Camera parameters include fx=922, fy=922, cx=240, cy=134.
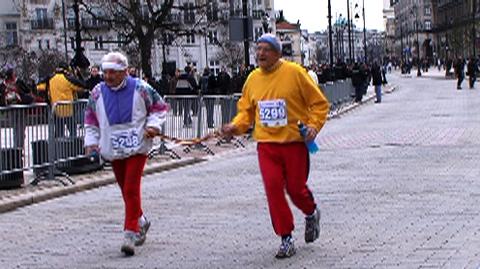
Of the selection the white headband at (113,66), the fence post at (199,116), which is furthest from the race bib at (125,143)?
the fence post at (199,116)

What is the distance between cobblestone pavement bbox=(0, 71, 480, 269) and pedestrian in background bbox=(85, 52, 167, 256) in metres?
0.55

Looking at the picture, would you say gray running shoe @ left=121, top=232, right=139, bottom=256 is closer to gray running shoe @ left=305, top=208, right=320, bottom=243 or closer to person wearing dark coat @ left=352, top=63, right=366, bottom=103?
gray running shoe @ left=305, top=208, right=320, bottom=243

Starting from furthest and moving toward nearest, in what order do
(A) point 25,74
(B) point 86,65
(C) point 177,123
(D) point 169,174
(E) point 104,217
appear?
(A) point 25,74 → (B) point 86,65 → (C) point 177,123 → (D) point 169,174 → (E) point 104,217

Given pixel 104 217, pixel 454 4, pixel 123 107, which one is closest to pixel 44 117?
pixel 104 217

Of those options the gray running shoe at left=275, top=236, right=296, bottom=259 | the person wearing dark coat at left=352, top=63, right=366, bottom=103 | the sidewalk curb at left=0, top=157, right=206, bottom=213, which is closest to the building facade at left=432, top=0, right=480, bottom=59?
the person wearing dark coat at left=352, top=63, right=366, bottom=103

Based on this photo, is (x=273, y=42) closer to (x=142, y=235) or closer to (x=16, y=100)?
(x=142, y=235)

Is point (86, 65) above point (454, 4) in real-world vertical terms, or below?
below

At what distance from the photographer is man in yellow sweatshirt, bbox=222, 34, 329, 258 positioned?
7.93 m

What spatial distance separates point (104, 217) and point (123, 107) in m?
2.79

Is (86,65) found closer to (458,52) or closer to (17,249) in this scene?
(17,249)

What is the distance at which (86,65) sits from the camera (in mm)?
22219

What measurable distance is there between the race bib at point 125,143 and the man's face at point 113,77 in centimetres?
48

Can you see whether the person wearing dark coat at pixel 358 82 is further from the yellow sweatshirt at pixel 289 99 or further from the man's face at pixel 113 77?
the yellow sweatshirt at pixel 289 99

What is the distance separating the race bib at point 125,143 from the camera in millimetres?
8539
